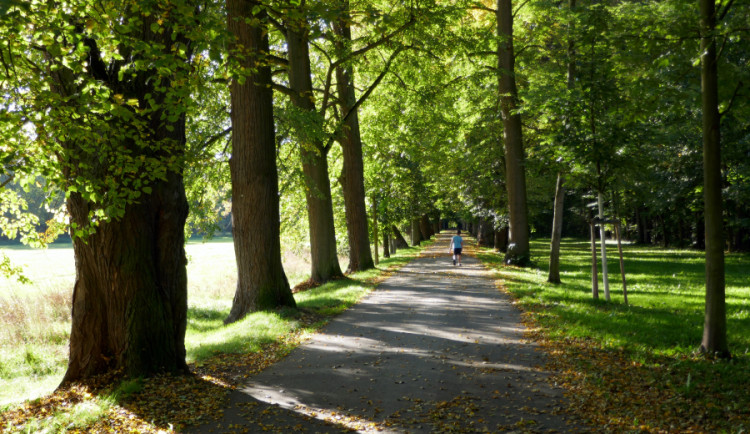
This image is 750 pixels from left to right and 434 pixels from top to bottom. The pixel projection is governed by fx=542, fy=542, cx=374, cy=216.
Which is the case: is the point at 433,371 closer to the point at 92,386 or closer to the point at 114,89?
the point at 92,386

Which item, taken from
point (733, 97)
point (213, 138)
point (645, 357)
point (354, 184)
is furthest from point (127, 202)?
point (354, 184)

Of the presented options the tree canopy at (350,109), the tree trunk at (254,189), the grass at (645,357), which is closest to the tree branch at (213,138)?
the tree canopy at (350,109)

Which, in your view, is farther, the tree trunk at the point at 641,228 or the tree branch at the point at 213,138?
the tree trunk at the point at 641,228

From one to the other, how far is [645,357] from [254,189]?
8054 millimetres

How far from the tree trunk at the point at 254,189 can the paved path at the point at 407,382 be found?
1.94 m

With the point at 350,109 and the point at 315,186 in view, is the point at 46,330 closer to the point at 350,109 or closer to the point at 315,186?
the point at 315,186

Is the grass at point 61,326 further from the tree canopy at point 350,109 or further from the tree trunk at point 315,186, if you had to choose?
the tree canopy at point 350,109

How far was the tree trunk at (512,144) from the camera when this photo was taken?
2133 cm

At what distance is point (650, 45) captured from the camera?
716cm

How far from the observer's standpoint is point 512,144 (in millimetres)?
21984

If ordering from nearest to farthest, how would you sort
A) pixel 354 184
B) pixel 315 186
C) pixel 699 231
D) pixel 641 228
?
1. pixel 315 186
2. pixel 354 184
3. pixel 699 231
4. pixel 641 228

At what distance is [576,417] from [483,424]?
3.06ft

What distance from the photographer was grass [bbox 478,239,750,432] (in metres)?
5.29

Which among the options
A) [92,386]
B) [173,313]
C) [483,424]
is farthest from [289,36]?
[483,424]
